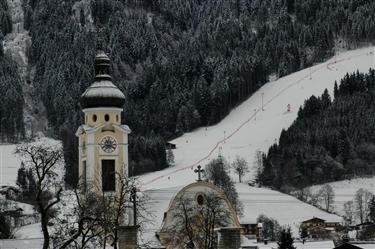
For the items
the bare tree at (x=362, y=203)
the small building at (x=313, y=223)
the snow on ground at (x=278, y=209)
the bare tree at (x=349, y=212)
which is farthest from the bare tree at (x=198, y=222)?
the bare tree at (x=362, y=203)

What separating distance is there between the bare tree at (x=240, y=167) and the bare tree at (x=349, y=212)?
2601cm

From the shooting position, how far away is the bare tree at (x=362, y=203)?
458 ft

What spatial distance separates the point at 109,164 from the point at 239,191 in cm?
6817

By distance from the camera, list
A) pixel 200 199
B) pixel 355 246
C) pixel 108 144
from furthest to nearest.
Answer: pixel 108 144, pixel 200 199, pixel 355 246

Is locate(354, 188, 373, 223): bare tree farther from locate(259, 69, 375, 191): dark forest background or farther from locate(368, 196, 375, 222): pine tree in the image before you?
locate(259, 69, 375, 191): dark forest background

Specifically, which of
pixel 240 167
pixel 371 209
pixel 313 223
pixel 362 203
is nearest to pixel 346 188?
pixel 362 203

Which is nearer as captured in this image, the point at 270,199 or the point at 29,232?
the point at 29,232

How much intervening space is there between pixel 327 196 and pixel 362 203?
684 cm

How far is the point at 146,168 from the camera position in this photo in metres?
182


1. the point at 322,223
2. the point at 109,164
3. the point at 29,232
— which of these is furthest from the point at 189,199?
the point at 322,223

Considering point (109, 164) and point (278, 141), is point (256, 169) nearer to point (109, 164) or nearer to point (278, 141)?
point (278, 141)

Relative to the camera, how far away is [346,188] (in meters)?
163

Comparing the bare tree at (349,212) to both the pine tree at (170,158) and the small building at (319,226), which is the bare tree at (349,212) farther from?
the pine tree at (170,158)

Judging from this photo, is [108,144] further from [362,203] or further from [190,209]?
[362,203]
